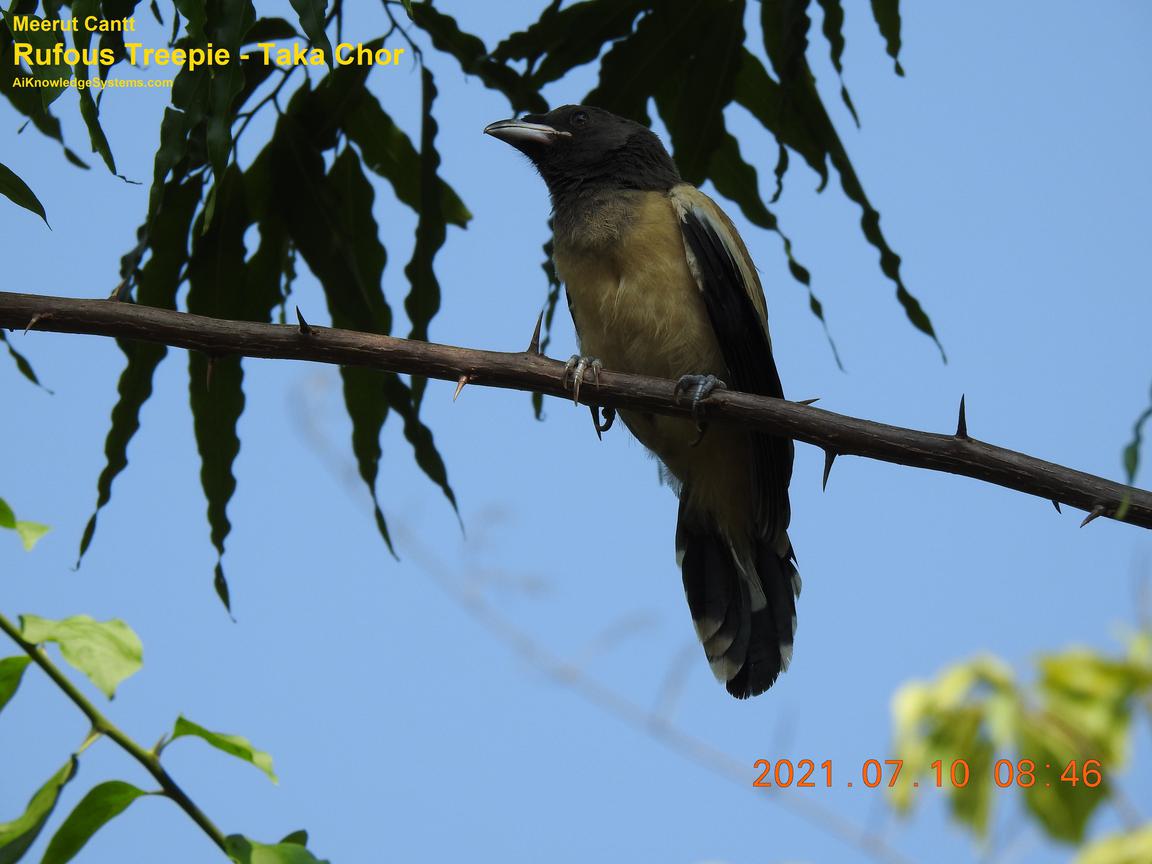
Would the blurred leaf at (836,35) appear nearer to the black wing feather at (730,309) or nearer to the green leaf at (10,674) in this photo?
the black wing feather at (730,309)

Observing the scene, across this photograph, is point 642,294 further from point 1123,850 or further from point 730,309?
point 1123,850

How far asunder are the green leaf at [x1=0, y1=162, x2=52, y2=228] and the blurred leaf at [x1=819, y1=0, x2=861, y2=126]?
7.53 feet

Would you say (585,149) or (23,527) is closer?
(23,527)

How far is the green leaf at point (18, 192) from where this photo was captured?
90.3 inches

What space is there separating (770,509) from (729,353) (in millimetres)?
540

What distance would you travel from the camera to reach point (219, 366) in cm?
327

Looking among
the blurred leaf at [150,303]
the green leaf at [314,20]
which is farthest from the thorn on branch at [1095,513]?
the blurred leaf at [150,303]

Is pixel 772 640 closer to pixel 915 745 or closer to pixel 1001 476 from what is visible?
pixel 915 745


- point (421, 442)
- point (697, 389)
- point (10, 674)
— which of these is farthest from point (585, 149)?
point (10, 674)

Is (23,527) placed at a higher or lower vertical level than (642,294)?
lower

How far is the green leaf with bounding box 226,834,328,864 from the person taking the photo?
1970 millimetres

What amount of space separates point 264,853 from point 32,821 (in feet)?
1.36

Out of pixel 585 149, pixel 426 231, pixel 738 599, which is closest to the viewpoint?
pixel 426 231

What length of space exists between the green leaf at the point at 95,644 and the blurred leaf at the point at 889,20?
268cm
